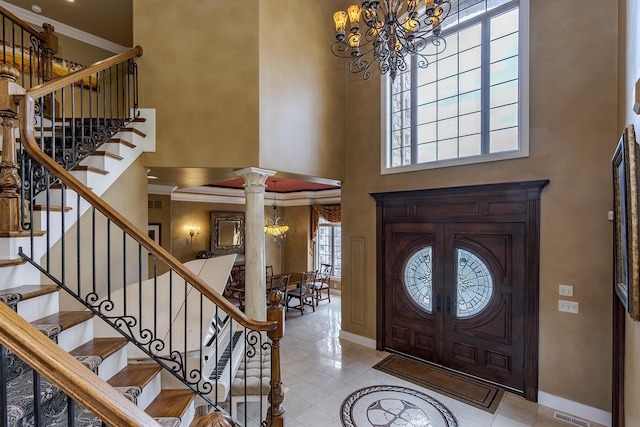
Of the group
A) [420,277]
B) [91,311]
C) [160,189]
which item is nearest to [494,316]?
[420,277]

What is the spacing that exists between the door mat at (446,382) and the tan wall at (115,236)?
11.4 feet

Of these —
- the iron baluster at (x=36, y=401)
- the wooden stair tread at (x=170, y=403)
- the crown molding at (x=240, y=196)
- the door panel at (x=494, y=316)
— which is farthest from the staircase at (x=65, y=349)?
the crown molding at (x=240, y=196)

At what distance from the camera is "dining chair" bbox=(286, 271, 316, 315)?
6.88 m

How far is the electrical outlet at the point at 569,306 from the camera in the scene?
3096 millimetres

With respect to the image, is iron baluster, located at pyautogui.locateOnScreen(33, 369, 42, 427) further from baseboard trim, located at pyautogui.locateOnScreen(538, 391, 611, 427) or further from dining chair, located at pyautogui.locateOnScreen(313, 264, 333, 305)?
dining chair, located at pyautogui.locateOnScreen(313, 264, 333, 305)

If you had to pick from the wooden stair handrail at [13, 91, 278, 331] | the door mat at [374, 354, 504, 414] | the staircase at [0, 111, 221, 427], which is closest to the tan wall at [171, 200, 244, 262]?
the staircase at [0, 111, 221, 427]

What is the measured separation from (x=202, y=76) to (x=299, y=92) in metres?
1.32

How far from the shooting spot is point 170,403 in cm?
204

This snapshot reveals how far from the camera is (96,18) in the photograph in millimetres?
4855

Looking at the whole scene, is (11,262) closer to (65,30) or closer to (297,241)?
(65,30)

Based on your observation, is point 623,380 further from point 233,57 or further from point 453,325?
point 233,57

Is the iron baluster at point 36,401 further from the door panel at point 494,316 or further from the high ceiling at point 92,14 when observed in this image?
the high ceiling at point 92,14

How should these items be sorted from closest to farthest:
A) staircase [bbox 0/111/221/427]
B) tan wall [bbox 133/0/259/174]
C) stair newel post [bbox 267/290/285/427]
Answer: staircase [bbox 0/111/221/427], stair newel post [bbox 267/290/285/427], tan wall [bbox 133/0/259/174]

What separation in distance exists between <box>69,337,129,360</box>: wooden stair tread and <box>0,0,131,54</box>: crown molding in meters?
5.46
